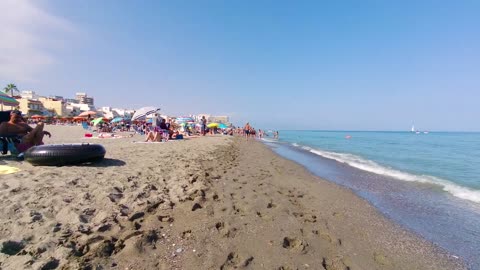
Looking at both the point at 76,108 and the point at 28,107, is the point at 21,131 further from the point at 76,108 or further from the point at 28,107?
the point at 76,108

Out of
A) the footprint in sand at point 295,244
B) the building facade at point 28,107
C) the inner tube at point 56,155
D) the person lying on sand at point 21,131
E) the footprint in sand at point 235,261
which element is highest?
the building facade at point 28,107

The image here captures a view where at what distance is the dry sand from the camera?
2.85 meters

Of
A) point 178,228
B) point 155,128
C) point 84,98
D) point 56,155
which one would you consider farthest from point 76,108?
point 178,228

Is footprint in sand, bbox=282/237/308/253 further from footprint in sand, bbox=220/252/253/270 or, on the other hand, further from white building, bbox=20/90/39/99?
white building, bbox=20/90/39/99

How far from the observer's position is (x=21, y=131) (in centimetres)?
687

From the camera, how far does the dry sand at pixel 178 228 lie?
285cm

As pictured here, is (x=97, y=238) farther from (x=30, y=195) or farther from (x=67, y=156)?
(x=67, y=156)

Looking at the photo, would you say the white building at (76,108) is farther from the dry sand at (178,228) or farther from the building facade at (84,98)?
the dry sand at (178,228)

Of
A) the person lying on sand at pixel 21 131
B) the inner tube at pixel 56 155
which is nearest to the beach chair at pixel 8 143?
the person lying on sand at pixel 21 131

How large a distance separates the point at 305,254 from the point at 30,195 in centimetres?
397

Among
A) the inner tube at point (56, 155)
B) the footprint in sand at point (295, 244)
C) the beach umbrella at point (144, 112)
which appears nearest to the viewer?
the footprint in sand at point (295, 244)

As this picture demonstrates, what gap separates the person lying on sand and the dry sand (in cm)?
91

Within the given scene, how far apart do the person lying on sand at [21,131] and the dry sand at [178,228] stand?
0.91m

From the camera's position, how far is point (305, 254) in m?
3.26
